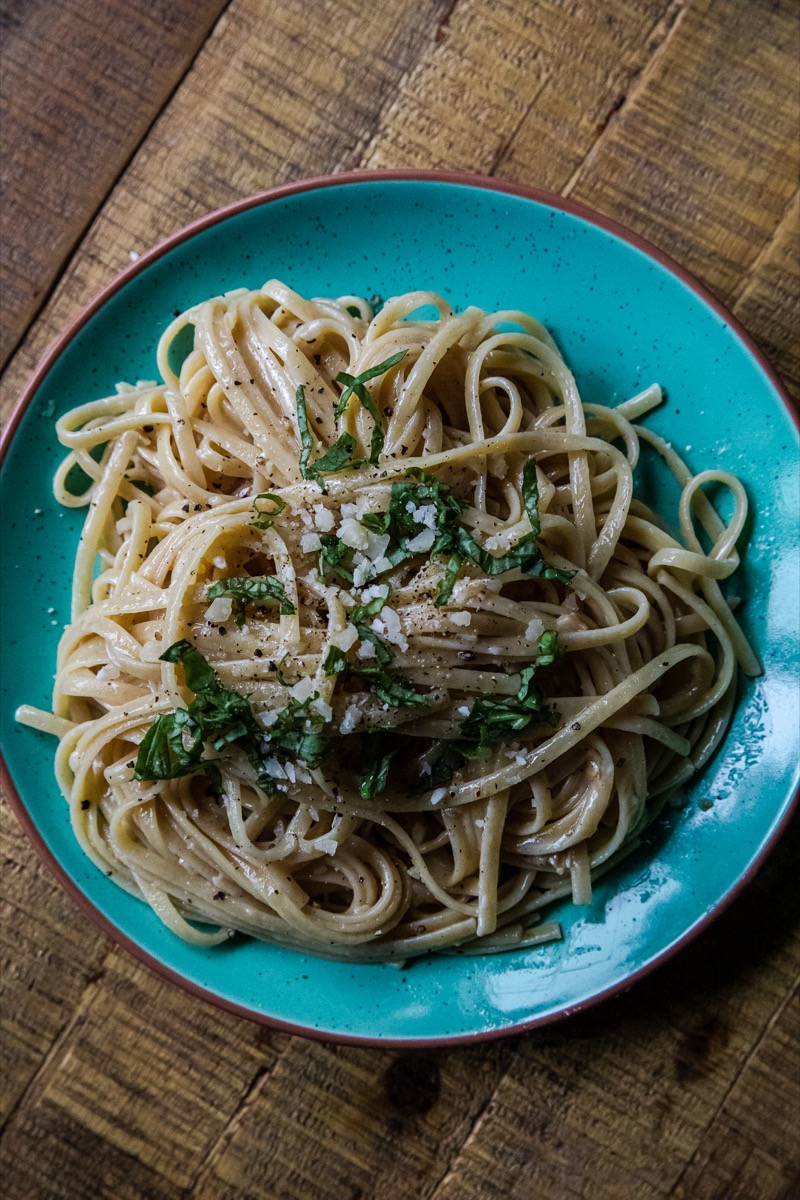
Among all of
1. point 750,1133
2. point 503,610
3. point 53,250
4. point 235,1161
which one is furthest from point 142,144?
point 750,1133

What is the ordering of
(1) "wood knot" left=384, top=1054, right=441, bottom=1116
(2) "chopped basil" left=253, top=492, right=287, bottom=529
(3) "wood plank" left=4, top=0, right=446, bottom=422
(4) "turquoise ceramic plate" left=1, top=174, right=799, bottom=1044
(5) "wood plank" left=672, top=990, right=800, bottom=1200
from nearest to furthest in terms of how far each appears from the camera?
(2) "chopped basil" left=253, top=492, right=287, bottom=529, (4) "turquoise ceramic plate" left=1, top=174, right=799, bottom=1044, (5) "wood plank" left=672, top=990, right=800, bottom=1200, (1) "wood knot" left=384, top=1054, right=441, bottom=1116, (3) "wood plank" left=4, top=0, right=446, bottom=422

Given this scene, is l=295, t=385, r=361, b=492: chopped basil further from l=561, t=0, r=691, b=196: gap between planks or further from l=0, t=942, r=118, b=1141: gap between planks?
l=0, t=942, r=118, b=1141: gap between planks

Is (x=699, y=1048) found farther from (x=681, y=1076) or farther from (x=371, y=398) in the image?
(x=371, y=398)

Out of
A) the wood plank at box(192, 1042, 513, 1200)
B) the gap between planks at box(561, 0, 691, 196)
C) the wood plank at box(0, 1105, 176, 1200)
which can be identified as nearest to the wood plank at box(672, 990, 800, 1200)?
the wood plank at box(192, 1042, 513, 1200)

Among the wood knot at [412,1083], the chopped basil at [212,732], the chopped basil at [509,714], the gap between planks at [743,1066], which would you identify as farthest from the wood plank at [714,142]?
the wood knot at [412,1083]

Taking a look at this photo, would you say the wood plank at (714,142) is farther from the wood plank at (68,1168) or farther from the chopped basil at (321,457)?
the wood plank at (68,1168)

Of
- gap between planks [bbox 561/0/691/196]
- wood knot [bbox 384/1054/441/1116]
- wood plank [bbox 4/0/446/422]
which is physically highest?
gap between planks [bbox 561/0/691/196]

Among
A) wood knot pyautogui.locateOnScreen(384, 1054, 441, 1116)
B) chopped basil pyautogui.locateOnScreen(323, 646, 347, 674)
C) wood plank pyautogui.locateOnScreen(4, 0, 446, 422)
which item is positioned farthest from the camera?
wood plank pyautogui.locateOnScreen(4, 0, 446, 422)
